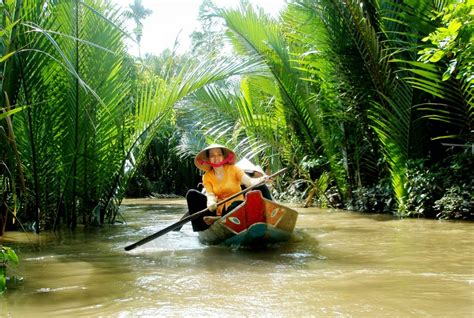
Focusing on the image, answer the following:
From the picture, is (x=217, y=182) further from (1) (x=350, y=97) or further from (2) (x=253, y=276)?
(1) (x=350, y=97)

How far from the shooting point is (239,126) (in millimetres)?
10367

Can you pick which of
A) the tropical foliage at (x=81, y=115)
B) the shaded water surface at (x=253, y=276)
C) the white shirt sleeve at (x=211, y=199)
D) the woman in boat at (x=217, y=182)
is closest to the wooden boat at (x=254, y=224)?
the shaded water surface at (x=253, y=276)

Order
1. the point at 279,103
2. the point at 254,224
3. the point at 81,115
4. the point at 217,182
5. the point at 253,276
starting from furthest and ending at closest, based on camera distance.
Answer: the point at 279,103 → the point at 81,115 → the point at 217,182 → the point at 254,224 → the point at 253,276

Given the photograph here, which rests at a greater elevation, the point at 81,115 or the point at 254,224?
the point at 81,115

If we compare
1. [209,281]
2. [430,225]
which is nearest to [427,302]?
[209,281]

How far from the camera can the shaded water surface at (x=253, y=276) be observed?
2.85m

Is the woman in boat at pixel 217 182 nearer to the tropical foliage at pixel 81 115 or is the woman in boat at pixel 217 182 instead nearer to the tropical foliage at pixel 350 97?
the tropical foliage at pixel 81 115

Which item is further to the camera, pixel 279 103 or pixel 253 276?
pixel 279 103

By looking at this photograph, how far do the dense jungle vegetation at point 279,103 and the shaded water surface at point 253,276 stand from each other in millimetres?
813

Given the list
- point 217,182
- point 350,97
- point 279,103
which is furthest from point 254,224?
point 279,103

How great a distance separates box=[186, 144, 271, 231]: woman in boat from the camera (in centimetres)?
571

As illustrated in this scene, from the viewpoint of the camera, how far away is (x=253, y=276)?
376cm

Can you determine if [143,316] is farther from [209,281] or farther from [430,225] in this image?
[430,225]

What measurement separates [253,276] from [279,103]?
603 cm
